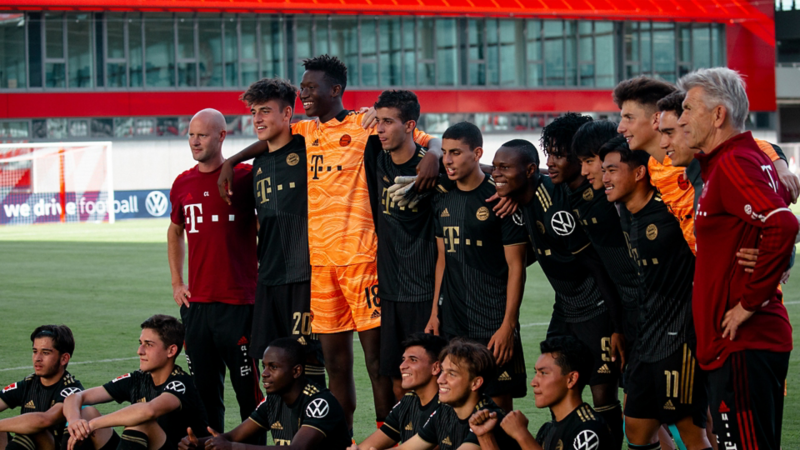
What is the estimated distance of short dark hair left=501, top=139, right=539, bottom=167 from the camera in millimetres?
5488

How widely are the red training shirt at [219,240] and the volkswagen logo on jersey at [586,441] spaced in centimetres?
279

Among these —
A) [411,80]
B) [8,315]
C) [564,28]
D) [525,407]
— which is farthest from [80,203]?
[525,407]

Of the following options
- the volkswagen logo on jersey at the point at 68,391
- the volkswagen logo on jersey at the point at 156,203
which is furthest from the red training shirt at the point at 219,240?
the volkswagen logo on jersey at the point at 156,203

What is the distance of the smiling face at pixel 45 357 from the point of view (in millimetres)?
6266

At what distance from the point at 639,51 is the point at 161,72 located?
22.3m

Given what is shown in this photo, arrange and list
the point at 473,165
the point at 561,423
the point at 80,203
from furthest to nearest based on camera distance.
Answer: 1. the point at 80,203
2. the point at 473,165
3. the point at 561,423

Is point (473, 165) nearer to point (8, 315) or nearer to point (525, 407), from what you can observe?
point (525, 407)

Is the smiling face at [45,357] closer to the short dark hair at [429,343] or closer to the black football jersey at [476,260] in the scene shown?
the short dark hair at [429,343]

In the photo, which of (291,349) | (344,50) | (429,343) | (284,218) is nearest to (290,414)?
(291,349)

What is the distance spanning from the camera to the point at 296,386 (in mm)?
5789

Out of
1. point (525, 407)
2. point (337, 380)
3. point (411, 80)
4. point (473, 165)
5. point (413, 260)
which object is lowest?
point (525, 407)

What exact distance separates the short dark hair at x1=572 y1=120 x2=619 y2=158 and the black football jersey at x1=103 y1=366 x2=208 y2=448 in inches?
113

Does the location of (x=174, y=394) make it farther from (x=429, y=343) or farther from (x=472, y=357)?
(x=472, y=357)

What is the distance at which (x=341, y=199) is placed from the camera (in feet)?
20.8
